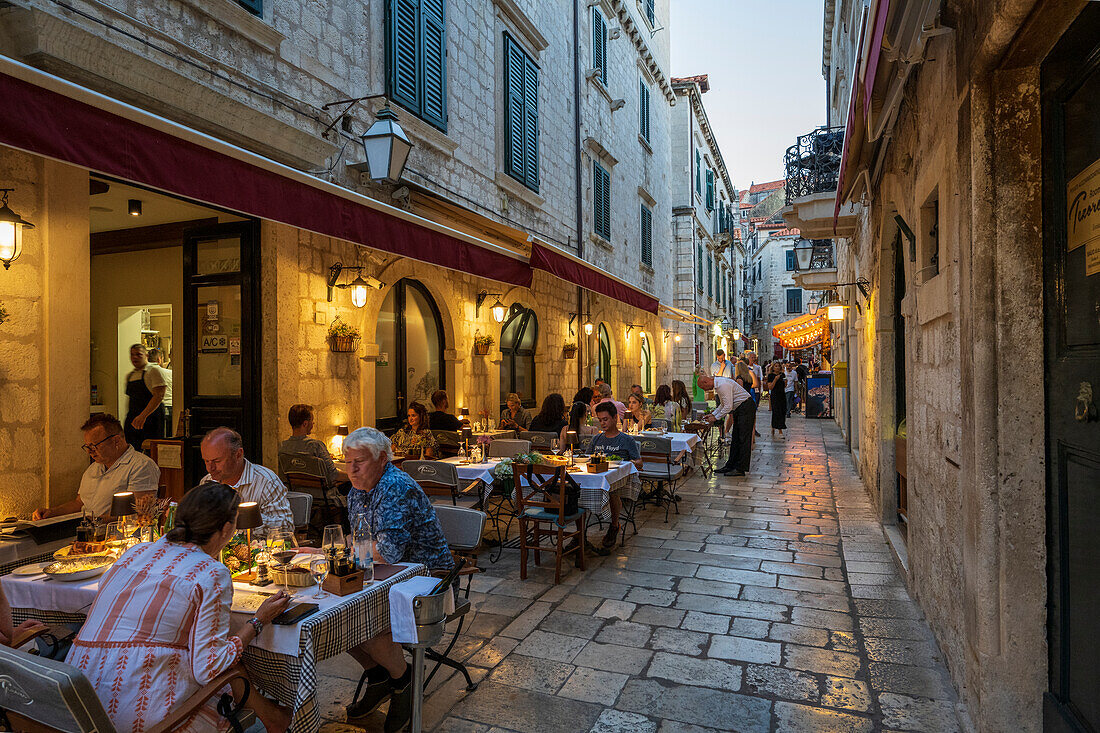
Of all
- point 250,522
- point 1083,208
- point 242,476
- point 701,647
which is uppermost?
point 1083,208

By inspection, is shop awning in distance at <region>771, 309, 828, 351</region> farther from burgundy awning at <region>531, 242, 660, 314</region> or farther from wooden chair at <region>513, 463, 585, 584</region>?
wooden chair at <region>513, 463, 585, 584</region>

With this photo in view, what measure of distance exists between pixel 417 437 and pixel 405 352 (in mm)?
1950

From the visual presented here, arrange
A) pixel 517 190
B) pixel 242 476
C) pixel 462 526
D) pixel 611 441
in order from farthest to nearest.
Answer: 1. pixel 517 190
2. pixel 611 441
3. pixel 462 526
4. pixel 242 476

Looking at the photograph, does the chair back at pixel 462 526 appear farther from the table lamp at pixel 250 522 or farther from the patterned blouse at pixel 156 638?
the patterned blouse at pixel 156 638

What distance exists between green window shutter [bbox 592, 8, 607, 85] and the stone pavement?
11.7 m

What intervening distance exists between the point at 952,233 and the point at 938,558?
178 cm

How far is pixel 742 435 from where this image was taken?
9859 mm

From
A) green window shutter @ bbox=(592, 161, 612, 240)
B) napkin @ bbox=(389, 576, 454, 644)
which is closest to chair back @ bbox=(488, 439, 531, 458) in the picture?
napkin @ bbox=(389, 576, 454, 644)

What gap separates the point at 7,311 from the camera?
4133 mm

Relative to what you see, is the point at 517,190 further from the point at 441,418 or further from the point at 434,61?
the point at 441,418

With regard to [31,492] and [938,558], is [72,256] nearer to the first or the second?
[31,492]

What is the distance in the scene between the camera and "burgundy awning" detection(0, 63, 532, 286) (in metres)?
2.93

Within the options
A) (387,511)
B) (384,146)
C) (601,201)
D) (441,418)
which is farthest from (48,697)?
(601,201)

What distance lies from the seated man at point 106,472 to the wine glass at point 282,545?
5.14ft
